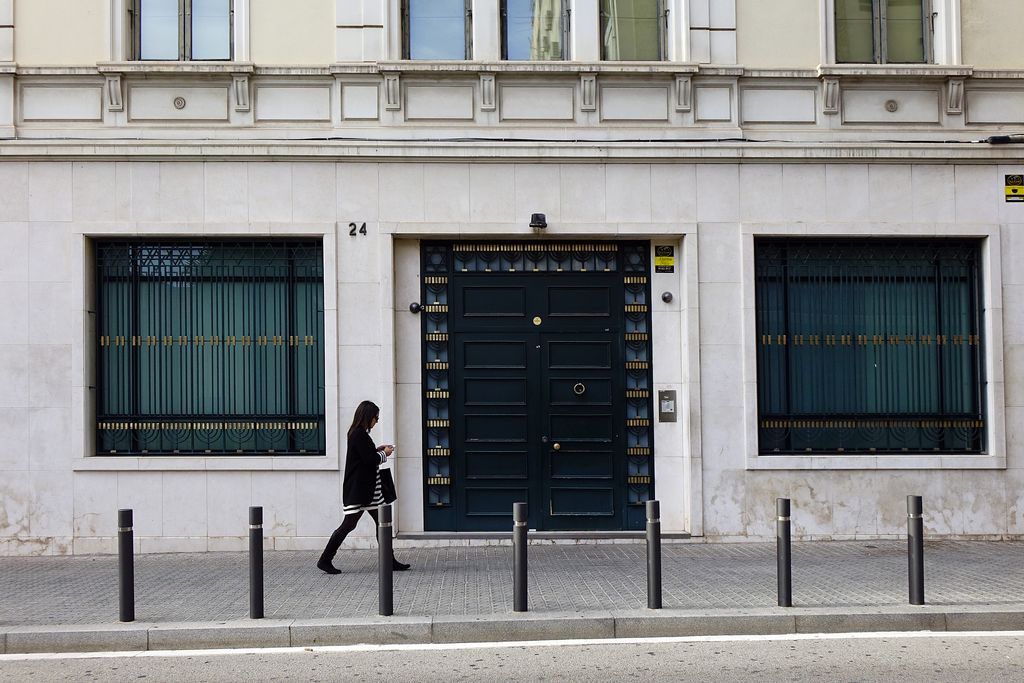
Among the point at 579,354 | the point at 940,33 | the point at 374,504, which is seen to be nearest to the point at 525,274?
the point at 579,354

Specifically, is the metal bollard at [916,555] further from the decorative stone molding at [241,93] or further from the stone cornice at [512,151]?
the decorative stone molding at [241,93]

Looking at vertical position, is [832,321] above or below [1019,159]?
below

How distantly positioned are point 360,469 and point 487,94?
487cm

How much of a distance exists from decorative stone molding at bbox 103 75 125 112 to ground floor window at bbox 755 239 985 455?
797 cm

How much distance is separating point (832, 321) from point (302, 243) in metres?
6.62

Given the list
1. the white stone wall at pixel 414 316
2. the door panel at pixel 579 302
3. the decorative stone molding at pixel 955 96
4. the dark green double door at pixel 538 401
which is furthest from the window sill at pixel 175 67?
the decorative stone molding at pixel 955 96

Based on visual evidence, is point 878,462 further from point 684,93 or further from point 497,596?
point 497,596

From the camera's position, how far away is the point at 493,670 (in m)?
7.40

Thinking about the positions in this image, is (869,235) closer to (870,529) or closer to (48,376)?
(870,529)

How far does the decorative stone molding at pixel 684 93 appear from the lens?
12.8 metres

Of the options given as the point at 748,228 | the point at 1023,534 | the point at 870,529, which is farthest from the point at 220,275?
the point at 1023,534

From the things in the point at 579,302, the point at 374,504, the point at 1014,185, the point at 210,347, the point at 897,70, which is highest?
the point at 897,70

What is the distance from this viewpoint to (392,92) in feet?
41.8

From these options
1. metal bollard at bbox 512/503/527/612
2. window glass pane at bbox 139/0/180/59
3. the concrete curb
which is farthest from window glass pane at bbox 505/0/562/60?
the concrete curb
